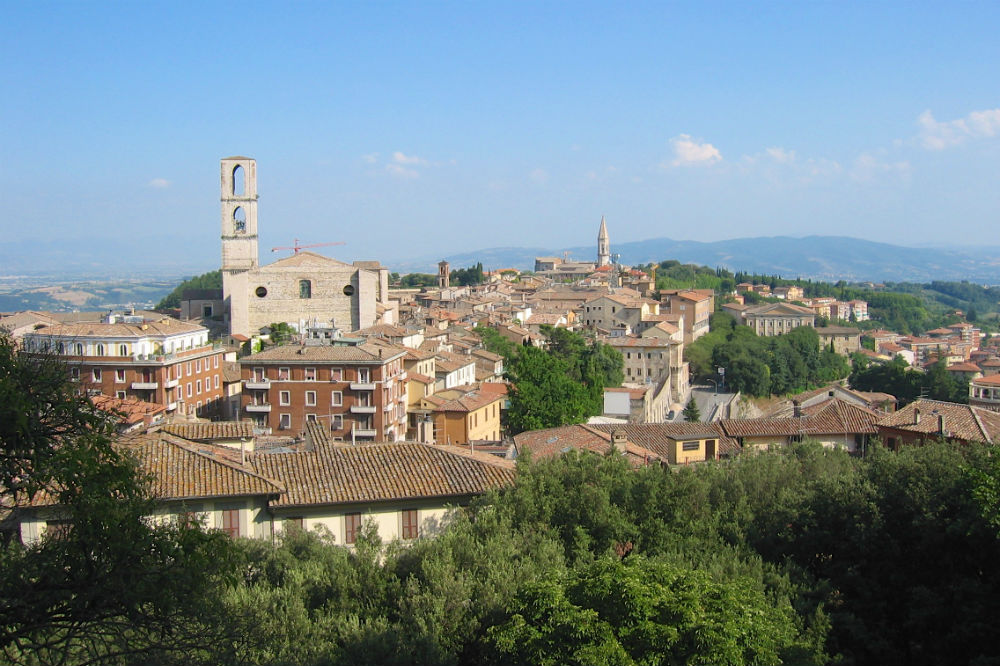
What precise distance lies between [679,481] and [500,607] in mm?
4393

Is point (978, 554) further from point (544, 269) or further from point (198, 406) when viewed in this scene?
point (544, 269)

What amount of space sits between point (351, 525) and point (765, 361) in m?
62.3

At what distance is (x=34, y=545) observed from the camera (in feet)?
20.9

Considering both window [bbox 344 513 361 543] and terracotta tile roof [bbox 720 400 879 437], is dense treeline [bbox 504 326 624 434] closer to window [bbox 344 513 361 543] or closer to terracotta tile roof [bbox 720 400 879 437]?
terracotta tile roof [bbox 720 400 879 437]

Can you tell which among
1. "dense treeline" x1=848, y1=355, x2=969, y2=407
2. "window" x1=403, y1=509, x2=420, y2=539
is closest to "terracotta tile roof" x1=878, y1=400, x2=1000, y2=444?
"window" x1=403, y1=509, x2=420, y2=539

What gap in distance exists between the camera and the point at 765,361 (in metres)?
71.2

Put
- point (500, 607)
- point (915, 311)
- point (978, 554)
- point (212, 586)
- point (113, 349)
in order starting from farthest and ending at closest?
point (915, 311) → point (113, 349) → point (978, 554) → point (500, 607) → point (212, 586)

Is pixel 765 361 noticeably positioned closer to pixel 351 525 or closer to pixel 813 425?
pixel 813 425

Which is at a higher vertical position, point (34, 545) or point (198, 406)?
point (34, 545)

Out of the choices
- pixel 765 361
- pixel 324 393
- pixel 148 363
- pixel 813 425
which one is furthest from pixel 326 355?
pixel 765 361

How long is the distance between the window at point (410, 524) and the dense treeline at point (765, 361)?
186 ft

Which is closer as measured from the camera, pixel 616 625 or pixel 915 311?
pixel 616 625

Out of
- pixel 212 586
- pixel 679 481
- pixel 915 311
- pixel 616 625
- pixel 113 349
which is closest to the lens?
pixel 212 586

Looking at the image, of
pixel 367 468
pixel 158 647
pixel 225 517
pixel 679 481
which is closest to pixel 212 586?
pixel 158 647
